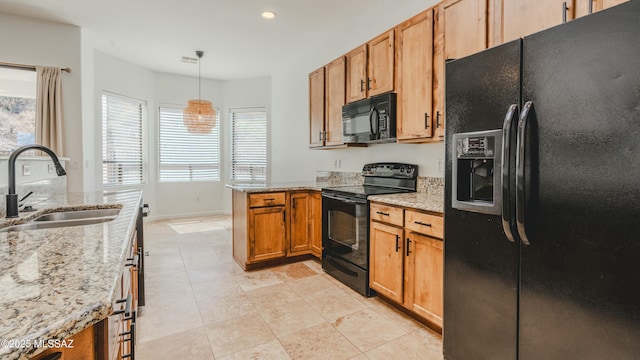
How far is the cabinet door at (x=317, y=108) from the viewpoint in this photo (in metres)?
3.85

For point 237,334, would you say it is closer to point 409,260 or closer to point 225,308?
point 225,308

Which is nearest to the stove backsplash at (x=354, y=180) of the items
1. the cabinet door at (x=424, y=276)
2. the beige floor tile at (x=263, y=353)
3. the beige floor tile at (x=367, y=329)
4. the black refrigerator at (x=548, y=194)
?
the cabinet door at (x=424, y=276)

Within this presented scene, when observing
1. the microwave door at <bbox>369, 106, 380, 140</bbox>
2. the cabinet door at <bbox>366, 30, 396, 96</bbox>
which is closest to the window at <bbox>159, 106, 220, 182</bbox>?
the cabinet door at <bbox>366, 30, 396, 96</bbox>

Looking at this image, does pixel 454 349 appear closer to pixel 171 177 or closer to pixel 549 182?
pixel 549 182

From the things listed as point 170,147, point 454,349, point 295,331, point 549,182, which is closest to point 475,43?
point 549,182

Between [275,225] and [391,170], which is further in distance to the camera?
[275,225]

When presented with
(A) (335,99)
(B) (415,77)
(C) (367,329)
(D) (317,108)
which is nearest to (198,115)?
(D) (317,108)

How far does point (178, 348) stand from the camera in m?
1.97

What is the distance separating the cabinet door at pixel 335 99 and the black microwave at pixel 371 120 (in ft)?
0.62

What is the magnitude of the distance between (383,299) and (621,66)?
217cm

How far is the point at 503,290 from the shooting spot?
148 cm

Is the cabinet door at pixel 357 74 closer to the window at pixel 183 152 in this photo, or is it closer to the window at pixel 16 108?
the window at pixel 16 108

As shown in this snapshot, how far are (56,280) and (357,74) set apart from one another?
9.99 feet

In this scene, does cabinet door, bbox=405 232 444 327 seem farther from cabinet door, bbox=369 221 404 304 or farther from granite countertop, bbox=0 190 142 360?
granite countertop, bbox=0 190 142 360
